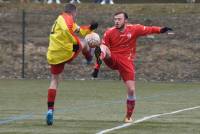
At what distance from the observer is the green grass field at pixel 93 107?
14523 mm

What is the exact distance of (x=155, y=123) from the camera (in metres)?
15.4

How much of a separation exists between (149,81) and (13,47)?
6696 mm

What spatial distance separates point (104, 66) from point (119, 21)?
18535 mm

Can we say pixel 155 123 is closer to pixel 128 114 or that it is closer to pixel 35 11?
pixel 128 114

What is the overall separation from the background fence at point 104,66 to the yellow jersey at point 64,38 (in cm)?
1875

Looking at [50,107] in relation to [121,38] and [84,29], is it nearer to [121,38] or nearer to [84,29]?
[84,29]

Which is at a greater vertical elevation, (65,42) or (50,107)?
(65,42)

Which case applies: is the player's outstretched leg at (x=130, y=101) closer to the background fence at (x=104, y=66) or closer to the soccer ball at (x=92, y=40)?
the soccer ball at (x=92, y=40)

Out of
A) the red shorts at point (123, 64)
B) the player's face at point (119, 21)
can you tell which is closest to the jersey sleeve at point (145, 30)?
the player's face at point (119, 21)

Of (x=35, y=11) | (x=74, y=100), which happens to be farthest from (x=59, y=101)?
(x=35, y=11)

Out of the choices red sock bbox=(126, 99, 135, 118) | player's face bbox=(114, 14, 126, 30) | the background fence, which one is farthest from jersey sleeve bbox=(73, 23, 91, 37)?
the background fence

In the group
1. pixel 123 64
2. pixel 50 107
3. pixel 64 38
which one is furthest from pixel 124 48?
pixel 50 107

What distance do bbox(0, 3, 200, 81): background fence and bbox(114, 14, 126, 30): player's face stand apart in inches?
696

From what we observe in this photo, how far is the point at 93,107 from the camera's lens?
19.8 m
